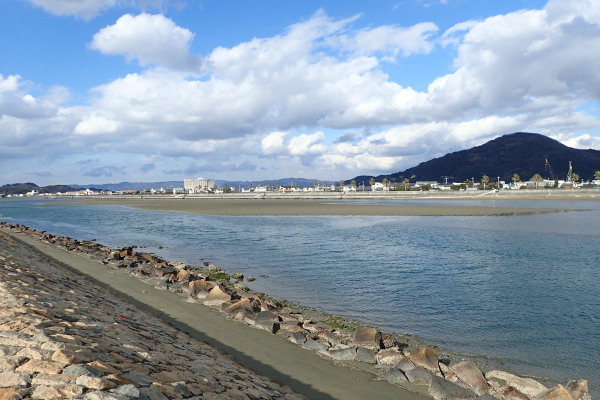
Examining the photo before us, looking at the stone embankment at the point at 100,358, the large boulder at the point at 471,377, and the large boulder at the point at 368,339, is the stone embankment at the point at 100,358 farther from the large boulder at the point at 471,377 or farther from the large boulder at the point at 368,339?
the large boulder at the point at 471,377

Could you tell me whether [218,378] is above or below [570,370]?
above

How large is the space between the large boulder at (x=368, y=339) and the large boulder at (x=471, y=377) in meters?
2.05

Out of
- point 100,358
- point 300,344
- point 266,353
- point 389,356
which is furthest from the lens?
point 300,344

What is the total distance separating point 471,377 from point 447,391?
1029 millimetres

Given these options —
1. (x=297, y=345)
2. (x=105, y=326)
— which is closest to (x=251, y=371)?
(x=297, y=345)

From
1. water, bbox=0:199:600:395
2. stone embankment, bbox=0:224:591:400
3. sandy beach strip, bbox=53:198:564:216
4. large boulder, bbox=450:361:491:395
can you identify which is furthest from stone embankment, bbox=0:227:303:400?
sandy beach strip, bbox=53:198:564:216

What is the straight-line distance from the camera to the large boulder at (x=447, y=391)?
853 centimetres

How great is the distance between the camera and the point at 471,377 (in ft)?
30.5

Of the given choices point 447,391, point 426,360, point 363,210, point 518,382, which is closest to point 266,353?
point 426,360

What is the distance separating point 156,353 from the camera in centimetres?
820

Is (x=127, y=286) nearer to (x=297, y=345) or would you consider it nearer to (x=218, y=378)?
(x=297, y=345)

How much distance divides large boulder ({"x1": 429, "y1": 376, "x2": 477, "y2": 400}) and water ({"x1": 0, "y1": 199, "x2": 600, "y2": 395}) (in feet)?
9.19

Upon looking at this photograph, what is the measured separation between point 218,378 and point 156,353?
4.79 feet

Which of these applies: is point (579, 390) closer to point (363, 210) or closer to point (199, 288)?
point (199, 288)
